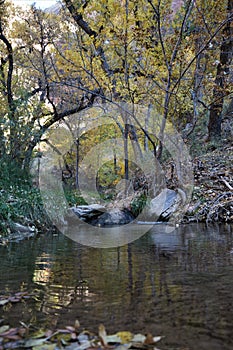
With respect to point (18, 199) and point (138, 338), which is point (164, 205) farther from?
point (138, 338)

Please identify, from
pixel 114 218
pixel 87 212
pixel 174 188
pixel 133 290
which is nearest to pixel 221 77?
pixel 174 188

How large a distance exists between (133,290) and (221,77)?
243 inches

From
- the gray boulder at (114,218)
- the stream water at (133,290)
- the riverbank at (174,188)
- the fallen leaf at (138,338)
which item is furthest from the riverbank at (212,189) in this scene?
the fallen leaf at (138,338)

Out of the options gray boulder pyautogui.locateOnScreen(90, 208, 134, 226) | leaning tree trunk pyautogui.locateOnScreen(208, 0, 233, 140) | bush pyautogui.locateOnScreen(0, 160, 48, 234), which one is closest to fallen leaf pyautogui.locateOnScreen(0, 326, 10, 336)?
bush pyautogui.locateOnScreen(0, 160, 48, 234)

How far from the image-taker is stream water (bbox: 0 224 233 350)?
1296mm

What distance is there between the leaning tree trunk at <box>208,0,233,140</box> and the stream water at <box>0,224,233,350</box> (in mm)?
4233

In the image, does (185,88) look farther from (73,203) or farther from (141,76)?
(73,203)

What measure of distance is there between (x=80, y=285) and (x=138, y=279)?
13.6 inches

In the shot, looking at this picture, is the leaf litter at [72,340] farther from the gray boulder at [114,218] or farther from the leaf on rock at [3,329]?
the gray boulder at [114,218]

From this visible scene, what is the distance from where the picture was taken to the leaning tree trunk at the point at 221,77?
6.55 m

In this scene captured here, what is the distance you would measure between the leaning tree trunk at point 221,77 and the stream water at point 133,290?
4.23 metres

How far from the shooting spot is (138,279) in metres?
2.07

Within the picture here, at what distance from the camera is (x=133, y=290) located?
1.83 m

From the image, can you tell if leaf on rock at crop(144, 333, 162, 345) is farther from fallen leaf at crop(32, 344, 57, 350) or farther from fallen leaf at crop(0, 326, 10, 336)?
fallen leaf at crop(0, 326, 10, 336)
